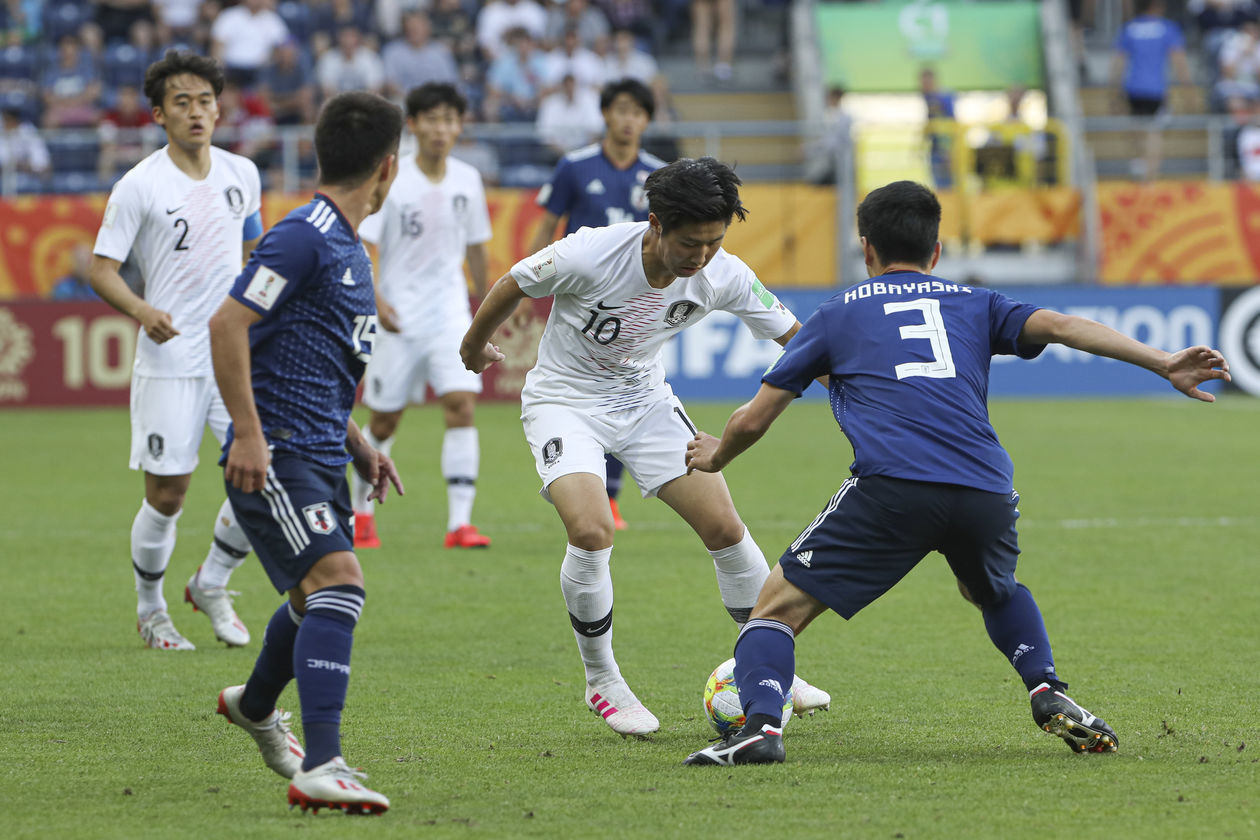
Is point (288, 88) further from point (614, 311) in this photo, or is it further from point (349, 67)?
point (614, 311)

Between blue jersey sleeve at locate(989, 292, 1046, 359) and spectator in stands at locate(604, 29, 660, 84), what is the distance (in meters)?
17.7

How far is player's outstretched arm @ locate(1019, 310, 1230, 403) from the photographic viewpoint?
15.2 ft

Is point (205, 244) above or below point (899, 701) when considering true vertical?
above

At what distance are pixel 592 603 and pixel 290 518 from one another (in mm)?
1407

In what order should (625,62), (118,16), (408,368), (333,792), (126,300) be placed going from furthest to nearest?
(118,16) → (625,62) → (408,368) → (126,300) → (333,792)

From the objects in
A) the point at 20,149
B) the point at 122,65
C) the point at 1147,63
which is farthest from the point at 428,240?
the point at 1147,63

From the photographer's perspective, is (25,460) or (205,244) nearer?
(205,244)

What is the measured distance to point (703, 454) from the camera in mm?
5016

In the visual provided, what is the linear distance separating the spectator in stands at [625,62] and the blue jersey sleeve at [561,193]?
12.3 metres

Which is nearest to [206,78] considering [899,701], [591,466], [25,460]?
[591,466]

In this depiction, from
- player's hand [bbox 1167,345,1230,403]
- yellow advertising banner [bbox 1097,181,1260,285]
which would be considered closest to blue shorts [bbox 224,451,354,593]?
player's hand [bbox 1167,345,1230,403]

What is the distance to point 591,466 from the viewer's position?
5613mm

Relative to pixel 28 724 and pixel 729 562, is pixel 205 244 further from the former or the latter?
pixel 729 562

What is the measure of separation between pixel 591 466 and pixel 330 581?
1.38 metres
